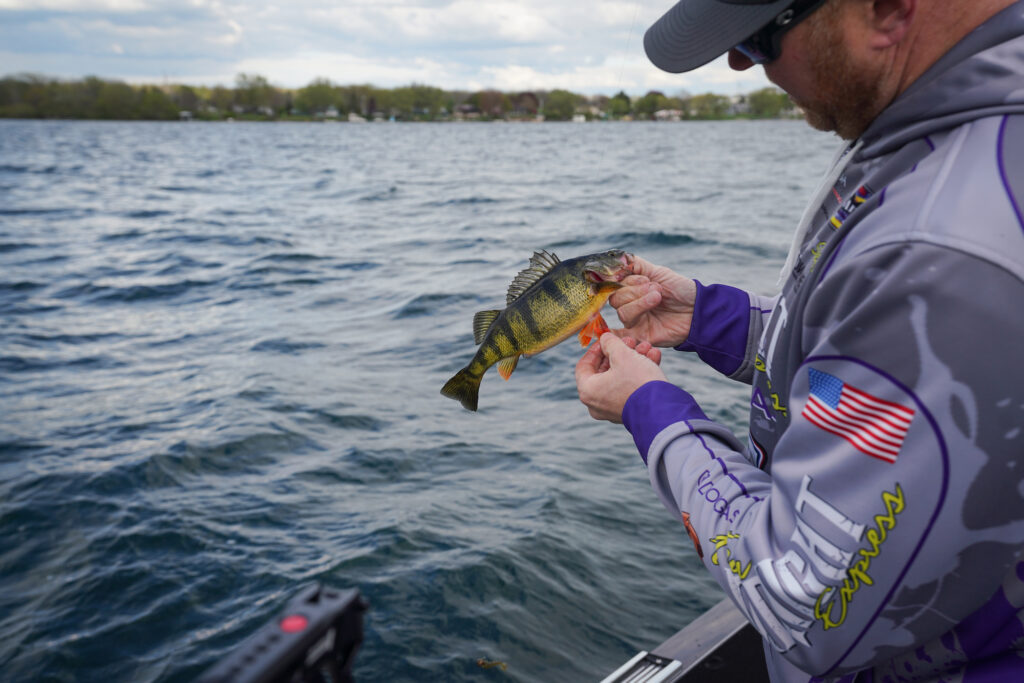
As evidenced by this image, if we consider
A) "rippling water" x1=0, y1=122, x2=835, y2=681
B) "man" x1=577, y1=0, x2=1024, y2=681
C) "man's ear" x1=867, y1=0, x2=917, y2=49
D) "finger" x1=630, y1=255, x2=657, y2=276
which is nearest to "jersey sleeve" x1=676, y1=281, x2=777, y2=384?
"finger" x1=630, y1=255, x2=657, y2=276

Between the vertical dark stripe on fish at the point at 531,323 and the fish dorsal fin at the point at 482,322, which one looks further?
the fish dorsal fin at the point at 482,322

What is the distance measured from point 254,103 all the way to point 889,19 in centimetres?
15658

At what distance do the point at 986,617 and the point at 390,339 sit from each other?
938 centimetres

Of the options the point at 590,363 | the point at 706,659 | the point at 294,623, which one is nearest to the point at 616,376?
the point at 590,363

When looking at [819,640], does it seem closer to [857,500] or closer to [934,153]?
[857,500]

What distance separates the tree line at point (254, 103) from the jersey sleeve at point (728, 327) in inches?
3963

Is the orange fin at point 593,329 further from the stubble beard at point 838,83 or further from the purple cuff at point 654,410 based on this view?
the stubble beard at point 838,83

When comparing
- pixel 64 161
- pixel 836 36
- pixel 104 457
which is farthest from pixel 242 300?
pixel 64 161

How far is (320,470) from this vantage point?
6.94 m

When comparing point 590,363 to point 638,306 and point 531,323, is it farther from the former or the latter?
point 531,323

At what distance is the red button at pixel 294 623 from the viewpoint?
1155 mm

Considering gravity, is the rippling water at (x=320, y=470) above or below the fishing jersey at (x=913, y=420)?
below

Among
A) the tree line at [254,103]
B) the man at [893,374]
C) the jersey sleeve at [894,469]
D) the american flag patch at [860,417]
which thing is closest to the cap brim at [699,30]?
the man at [893,374]

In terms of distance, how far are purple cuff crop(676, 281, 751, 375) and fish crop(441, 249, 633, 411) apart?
1.23 ft
